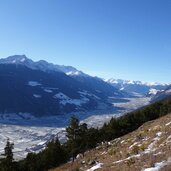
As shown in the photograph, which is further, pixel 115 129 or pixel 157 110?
pixel 157 110

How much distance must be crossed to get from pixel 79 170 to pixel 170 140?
11.1 metres

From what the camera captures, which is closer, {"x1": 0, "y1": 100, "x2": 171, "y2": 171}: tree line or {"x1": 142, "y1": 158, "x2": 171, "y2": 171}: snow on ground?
{"x1": 142, "y1": 158, "x2": 171, "y2": 171}: snow on ground

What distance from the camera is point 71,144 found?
82.6 metres

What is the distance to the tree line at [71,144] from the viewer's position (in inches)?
3187

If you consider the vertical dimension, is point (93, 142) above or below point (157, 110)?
below

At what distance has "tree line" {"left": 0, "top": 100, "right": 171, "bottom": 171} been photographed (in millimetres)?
80938

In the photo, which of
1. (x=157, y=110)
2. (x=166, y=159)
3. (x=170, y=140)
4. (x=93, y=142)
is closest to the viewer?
(x=166, y=159)

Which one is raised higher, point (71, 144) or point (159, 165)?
point (71, 144)

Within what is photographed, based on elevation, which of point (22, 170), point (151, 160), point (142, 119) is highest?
point (142, 119)

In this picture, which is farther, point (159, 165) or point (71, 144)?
point (71, 144)

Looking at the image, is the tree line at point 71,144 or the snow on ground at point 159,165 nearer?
the snow on ground at point 159,165

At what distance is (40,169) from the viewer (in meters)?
93.2

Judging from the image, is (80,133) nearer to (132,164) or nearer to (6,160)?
(6,160)

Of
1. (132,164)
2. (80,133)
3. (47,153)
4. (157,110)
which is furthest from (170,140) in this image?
(157,110)
